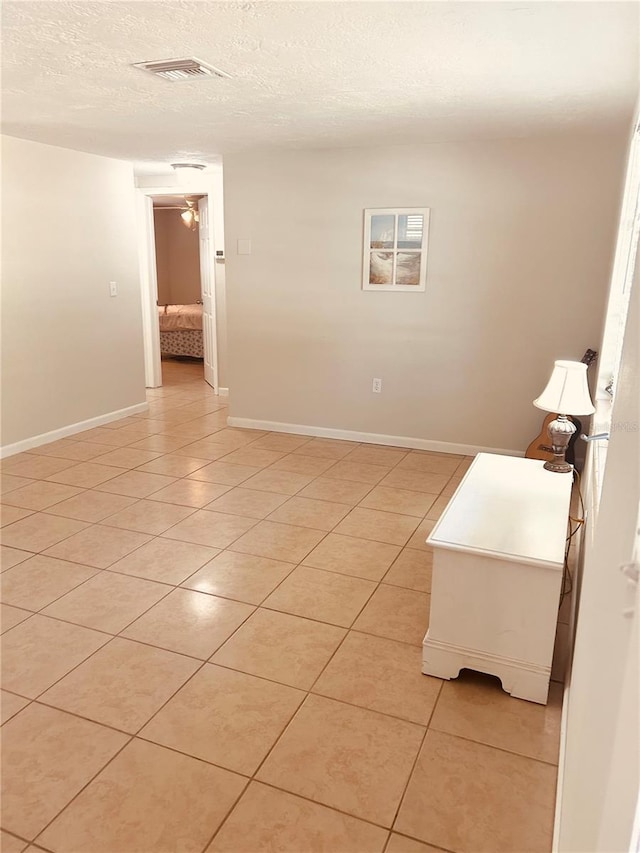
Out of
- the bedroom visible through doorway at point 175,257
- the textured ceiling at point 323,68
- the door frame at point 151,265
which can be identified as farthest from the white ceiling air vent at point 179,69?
the bedroom visible through doorway at point 175,257

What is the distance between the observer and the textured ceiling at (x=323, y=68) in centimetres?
213

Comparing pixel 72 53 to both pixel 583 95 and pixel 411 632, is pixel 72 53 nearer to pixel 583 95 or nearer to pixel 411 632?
pixel 583 95

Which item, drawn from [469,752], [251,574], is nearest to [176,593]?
[251,574]

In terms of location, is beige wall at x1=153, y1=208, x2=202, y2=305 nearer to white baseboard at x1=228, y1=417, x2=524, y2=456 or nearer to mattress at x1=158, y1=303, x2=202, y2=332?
mattress at x1=158, y1=303, x2=202, y2=332

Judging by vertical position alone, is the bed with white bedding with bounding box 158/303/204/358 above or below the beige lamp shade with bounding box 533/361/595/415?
below

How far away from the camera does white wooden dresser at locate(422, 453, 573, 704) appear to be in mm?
1998

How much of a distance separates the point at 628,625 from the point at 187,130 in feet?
13.4

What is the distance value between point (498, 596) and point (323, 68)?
231cm

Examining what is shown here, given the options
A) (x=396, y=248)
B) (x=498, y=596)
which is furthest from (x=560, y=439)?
(x=396, y=248)

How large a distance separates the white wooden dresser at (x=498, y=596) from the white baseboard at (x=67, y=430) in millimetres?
3606

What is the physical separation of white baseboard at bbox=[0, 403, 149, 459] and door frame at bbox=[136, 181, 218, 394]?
2.66 feet

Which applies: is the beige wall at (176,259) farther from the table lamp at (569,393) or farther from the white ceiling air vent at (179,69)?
the table lamp at (569,393)

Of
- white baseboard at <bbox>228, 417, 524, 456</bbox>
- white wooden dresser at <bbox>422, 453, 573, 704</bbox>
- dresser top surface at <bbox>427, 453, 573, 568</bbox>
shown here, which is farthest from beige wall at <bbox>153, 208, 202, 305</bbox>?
white wooden dresser at <bbox>422, 453, 573, 704</bbox>

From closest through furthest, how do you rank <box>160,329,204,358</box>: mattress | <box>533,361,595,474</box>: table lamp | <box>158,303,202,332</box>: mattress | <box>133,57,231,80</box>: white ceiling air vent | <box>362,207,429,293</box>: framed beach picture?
<box>533,361,595,474</box>: table lamp → <box>133,57,231,80</box>: white ceiling air vent → <box>362,207,429,293</box>: framed beach picture → <box>158,303,202,332</box>: mattress → <box>160,329,204,358</box>: mattress
